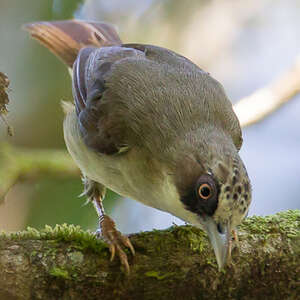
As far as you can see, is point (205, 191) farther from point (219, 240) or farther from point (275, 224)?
point (275, 224)

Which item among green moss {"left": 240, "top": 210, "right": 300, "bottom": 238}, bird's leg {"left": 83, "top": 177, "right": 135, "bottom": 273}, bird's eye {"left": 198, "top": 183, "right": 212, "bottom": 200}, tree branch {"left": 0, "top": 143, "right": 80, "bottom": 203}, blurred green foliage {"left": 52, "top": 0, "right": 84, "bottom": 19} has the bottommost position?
tree branch {"left": 0, "top": 143, "right": 80, "bottom": 203}

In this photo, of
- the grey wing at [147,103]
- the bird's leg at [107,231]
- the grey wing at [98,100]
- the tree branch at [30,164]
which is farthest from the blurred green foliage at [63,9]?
the bird's leg at [107,231]

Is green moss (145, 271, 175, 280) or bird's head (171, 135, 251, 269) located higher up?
bird's head (171, 135, 251, 269)

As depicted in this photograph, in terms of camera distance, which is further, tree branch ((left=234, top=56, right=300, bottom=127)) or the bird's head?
tree branch ((left=234, top=56, right=300, bottom=127))

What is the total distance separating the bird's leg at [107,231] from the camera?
3.27m

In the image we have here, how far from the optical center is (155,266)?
334 centimetres

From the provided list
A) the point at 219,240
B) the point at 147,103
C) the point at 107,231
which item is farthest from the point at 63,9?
the point at 219,240

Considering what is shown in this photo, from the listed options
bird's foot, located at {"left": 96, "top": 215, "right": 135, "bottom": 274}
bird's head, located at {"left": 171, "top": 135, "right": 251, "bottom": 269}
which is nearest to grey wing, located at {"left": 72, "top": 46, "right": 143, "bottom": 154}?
Result: bird's foot, located at {"left": 96, "top": 215, "right": 135, "bottom": 274}

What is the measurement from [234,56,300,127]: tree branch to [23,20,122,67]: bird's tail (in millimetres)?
1713

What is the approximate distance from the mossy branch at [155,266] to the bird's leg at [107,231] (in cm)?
6

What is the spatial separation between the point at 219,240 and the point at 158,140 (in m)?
0.89

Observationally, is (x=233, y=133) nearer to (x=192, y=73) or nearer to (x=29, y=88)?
(x=192, y=73)

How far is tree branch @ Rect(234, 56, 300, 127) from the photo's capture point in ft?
20.3

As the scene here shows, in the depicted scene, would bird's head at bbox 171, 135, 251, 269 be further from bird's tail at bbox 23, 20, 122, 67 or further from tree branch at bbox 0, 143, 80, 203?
bird's tail at bbox 23, 20, 122, 67
